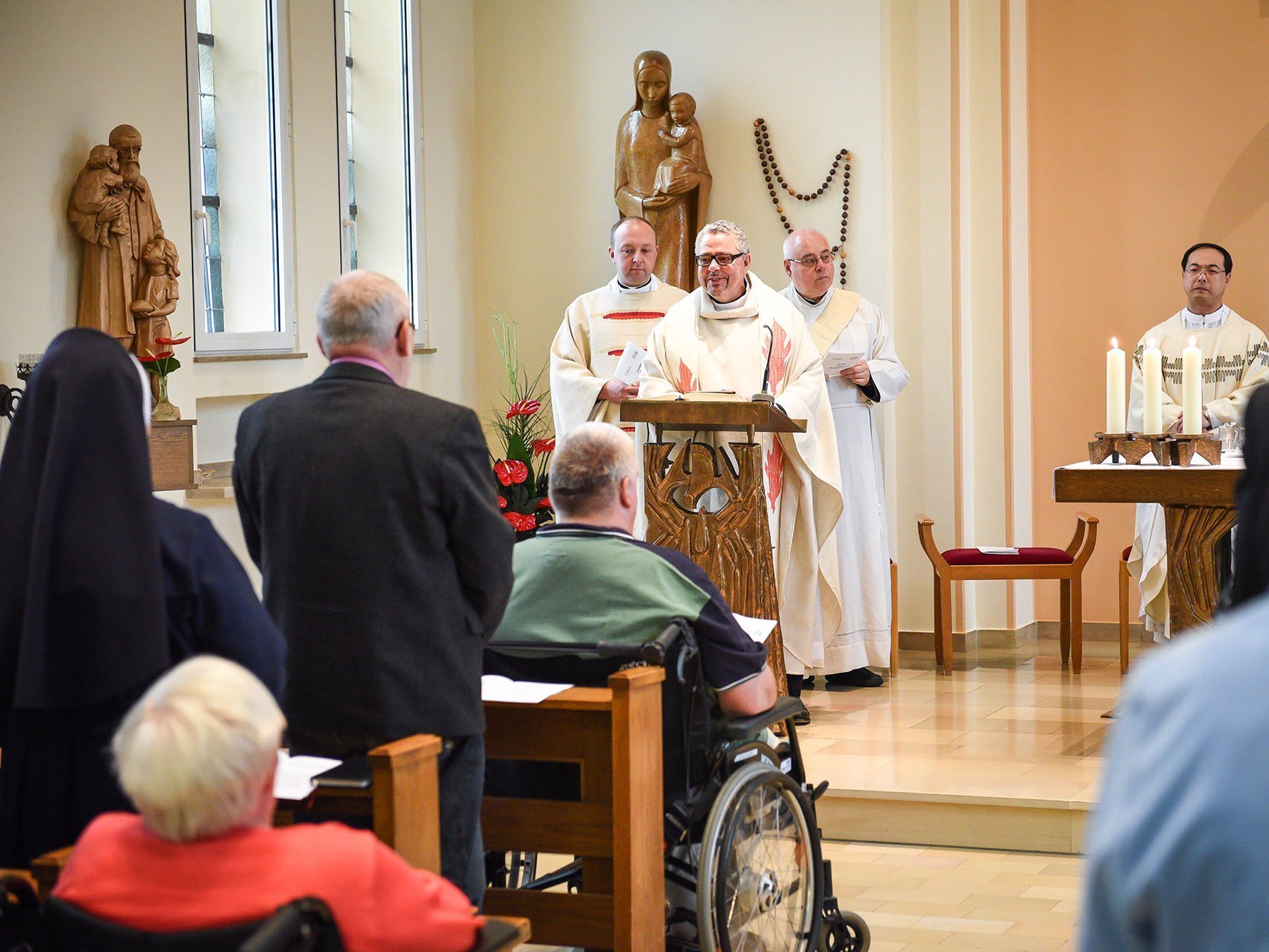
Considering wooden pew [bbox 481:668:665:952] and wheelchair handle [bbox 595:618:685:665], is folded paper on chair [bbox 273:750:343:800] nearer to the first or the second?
wooden pew [bbox 481:668:665:952]

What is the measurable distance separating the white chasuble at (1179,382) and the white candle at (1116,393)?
2.20m

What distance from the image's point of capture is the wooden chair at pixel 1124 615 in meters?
6.75

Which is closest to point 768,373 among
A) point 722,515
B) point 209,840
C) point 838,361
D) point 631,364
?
point 722,515

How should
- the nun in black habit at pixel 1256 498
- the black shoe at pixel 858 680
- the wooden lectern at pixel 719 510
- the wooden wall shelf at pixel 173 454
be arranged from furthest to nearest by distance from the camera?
the black shoe at pixel 858 680
the wooden wall shelf at pixel 173 454
the wooden lectern at pixel 719 510
the nun in black habit at pixel 1256 498

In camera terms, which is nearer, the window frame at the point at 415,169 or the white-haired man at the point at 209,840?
the white-haired man at the point at 209,840

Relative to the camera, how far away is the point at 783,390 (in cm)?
588

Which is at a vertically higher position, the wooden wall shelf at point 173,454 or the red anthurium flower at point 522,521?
the wooden wall shelf at point 173,454

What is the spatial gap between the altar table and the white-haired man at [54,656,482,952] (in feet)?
11.0

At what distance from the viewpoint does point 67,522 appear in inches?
86.4

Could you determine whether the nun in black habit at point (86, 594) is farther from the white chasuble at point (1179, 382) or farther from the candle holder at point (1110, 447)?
the white chasuble at point (1179, 382)

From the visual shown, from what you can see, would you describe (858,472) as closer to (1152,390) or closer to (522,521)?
(522,521)

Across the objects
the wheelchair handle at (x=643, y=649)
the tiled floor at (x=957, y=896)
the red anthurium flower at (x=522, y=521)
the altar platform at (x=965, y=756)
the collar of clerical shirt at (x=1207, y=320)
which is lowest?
the tiled floor at (x=957, y=896)

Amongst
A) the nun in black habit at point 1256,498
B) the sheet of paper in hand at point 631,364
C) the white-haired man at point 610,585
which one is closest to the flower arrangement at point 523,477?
the sheet of paper in hand at point 631,364

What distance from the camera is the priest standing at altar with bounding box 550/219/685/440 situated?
22.1 ft
